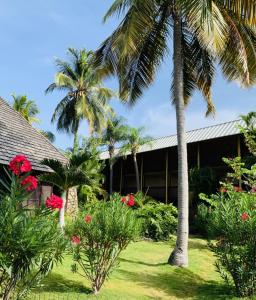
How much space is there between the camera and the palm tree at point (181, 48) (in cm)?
1010

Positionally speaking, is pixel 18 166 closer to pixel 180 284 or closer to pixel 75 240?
pixel 75 240

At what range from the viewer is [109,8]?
1175cm

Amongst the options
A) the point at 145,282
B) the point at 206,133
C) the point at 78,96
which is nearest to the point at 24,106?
the point at 78,96

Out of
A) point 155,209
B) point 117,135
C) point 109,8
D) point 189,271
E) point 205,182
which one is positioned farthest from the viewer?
point 117,135

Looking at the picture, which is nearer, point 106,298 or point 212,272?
point 106,298

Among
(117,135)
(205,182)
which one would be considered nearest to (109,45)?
(205,182)

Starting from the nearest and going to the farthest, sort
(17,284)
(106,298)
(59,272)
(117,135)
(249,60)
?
(17,284), (106,298), (59,272), (249,60), (117,135)

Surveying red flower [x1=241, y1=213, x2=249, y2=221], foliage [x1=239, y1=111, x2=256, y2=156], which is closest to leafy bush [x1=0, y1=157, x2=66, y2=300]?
red flower [x1=241, y1=213, x2=249, y2=221]

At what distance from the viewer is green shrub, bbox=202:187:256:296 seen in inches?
306

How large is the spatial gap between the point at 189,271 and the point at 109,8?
7636 mm

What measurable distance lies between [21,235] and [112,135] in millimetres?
27509

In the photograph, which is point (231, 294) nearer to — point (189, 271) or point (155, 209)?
point (189, 271)

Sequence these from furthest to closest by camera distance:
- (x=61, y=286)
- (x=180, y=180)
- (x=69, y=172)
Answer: (x=69, y=172), (x=180, y=180), (x=61, y=286)

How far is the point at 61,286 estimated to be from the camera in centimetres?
765
